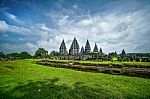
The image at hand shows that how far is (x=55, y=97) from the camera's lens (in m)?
4.63

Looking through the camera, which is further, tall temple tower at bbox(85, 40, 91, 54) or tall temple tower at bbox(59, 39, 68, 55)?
tall temple tower at bbox(59, 39, 68, 55)

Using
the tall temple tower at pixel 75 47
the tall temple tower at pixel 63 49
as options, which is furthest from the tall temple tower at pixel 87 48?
the tall temple tower at pixel 63 49

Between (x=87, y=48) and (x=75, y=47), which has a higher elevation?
(x=75, y=47)

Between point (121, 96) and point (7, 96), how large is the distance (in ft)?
15.5

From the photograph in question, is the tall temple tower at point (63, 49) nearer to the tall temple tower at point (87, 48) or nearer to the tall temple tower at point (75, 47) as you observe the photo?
the tall temple tower at point (75, 47)

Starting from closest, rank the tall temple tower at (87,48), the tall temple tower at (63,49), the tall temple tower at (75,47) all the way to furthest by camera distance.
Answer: the tall temple tower at (75,47) < the tall temple tower at (87,48) < the tall temple tower at (63,49)

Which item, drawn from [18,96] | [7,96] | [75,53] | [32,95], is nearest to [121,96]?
[32,95]

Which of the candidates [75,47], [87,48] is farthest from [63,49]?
[87,48]

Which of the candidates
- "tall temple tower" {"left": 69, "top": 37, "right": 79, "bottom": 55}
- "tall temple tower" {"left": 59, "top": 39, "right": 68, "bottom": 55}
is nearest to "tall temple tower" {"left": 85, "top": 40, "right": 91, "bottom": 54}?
"tall temple tower" {"left": 69, "top": 37, "right": 79, "bottom": 55}

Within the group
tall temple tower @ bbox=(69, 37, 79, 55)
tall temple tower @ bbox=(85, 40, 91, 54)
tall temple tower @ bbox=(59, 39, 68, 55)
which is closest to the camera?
tall temple tower @ bbox=(69, 37, 79, 55)

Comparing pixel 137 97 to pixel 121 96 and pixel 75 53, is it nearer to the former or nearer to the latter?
pixel 121 96

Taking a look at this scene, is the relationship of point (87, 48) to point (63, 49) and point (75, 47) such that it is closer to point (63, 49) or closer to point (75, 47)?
point (75, 47)

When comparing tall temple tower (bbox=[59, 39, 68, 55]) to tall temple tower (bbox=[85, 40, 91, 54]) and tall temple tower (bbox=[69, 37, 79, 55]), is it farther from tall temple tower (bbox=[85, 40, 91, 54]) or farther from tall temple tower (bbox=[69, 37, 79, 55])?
tall temple tower (bbox=[85, 40, 91, 54])

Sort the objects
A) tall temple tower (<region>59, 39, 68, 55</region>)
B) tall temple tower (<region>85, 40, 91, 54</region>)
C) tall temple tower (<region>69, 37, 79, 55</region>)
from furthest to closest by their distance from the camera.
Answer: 1. tall temple tower (<region>59, 39, 68, 55</region>)
2. tall temple tower (<region>85, 40, 91, 54</region>)
3. tall temple tower (<region>69, 37, 79, 55</region>)
